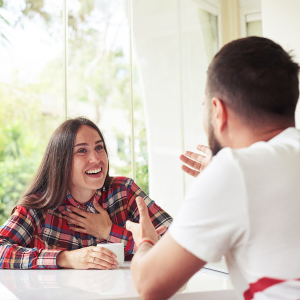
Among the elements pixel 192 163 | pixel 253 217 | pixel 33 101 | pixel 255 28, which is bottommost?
pixel 253 217

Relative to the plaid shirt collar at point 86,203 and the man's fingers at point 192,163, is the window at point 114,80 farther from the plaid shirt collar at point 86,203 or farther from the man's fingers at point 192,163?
the man's fingers at point 192,163

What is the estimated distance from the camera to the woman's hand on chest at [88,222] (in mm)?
1797

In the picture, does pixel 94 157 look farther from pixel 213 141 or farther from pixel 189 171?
pixel 213 141

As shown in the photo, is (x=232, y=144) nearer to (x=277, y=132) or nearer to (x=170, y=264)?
(x=277, y=132)

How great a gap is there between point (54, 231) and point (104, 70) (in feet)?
8.53

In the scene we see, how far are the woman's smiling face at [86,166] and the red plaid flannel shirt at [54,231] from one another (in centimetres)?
6

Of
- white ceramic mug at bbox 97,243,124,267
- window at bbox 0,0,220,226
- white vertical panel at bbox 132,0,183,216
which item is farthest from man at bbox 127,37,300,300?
white vertical panel at bbox 132,0,183,216

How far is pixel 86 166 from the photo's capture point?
1919 mm

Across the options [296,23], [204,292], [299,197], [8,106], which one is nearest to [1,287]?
[204,292]

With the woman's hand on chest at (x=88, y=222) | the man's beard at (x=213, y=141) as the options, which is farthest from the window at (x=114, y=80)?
the man's beard at (x=213, y=141)

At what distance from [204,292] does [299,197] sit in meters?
0.44

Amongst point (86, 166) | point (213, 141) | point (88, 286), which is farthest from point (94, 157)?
point (213, 141)

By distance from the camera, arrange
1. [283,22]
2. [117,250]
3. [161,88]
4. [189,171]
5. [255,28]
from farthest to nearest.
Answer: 1. [255,28]
2. [161,88]
3. [283,22]
4. [189,171]
5. [117,250]

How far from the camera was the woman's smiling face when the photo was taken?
6.24 ft
